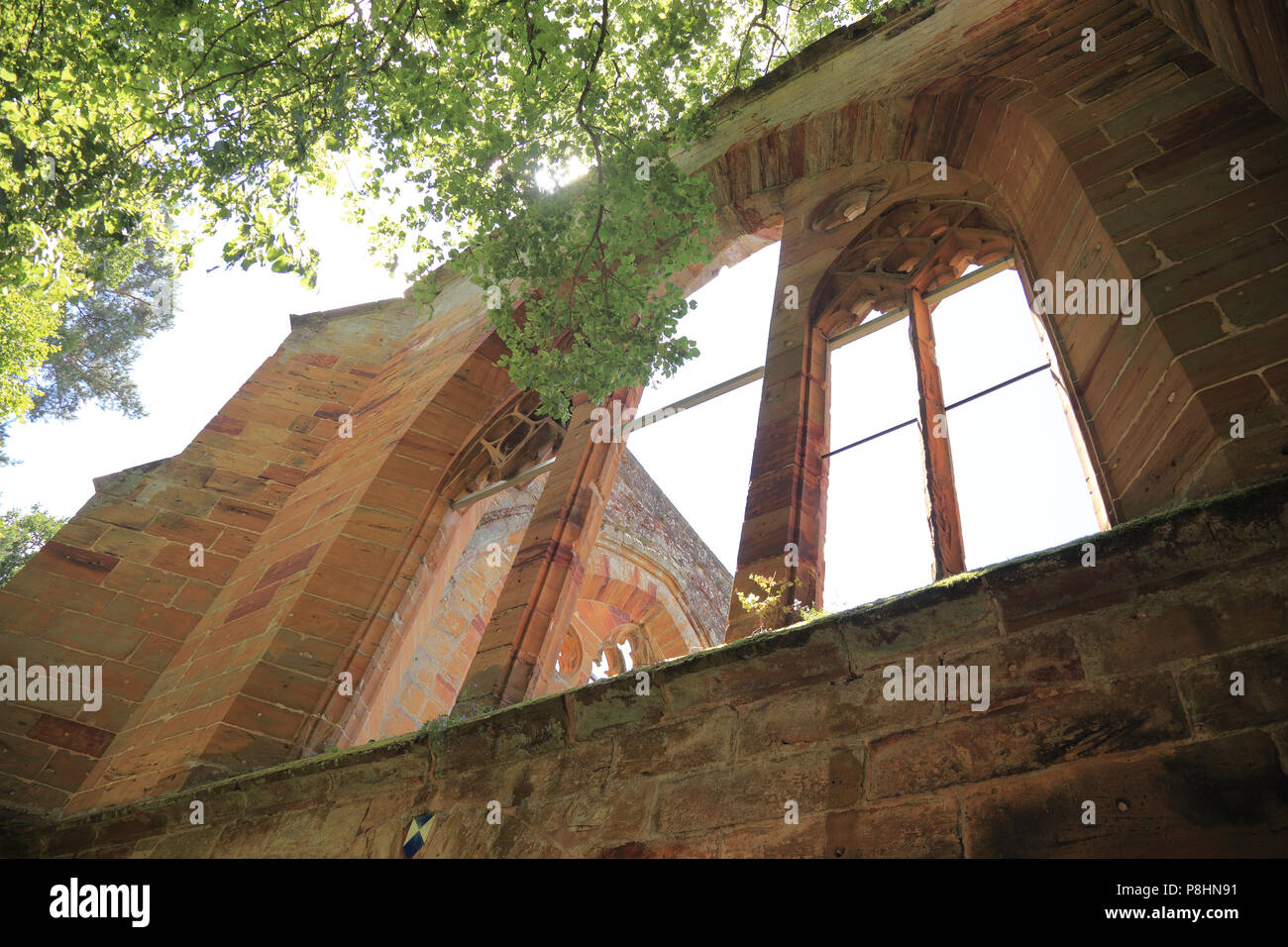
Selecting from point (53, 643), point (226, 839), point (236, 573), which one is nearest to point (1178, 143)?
point (226, 839)

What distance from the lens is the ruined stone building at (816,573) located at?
2201 mm

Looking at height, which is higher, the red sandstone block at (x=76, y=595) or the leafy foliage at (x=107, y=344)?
the leafy foliage at (x=107, y=344)

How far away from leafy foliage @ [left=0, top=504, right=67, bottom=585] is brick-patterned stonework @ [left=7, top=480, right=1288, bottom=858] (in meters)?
17.8

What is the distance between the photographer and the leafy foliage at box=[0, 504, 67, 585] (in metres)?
17.5

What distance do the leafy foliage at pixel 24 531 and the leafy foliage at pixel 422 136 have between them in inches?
579

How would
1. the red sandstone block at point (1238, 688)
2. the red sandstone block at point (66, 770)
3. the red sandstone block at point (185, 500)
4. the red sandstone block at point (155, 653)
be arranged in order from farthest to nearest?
the red sandstone block at point (185, 500) < the red sandstone block at point (155, 653) < the red sandstone block at point (66, 770) < the red sandstone block at point (1238, 688)

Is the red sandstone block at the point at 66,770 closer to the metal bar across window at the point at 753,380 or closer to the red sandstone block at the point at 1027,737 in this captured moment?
the metal bar across window at the point at 753,380

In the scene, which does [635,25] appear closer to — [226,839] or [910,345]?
[910,345]

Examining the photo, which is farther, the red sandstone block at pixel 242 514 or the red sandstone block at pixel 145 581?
the red sandstone block at pixel 242 514

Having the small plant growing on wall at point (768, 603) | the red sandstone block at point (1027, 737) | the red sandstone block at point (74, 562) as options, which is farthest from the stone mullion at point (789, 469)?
the red sandstone block at point (74, 562)

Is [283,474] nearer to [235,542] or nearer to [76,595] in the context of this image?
[235,542]

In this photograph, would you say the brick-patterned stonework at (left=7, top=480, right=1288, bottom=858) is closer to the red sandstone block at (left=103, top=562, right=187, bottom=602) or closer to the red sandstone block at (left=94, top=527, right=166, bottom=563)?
the red sandstone block at (left=103, top=562, right=187, bottom=602)

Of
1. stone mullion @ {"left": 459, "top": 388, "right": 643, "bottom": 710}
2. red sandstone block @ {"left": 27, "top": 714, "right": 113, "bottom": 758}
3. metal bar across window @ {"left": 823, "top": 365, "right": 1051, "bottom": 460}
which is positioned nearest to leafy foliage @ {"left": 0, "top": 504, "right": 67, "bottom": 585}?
red sandstone block @ {"left": 27, "top": 714, "right": 113, "bottom": 758}
